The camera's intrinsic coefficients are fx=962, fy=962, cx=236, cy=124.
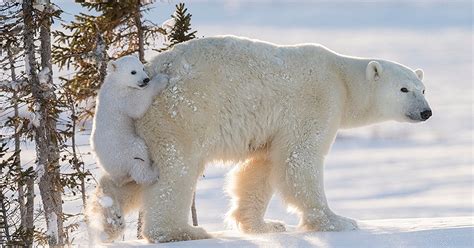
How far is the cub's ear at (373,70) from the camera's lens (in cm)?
1065

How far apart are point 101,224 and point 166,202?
2.29 feet

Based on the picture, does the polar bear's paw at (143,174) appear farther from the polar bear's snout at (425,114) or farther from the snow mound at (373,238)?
the polar bear's snout at (425,114)

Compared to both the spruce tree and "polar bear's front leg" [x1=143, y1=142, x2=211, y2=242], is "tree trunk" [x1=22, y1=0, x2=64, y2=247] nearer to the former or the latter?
the spruce tree

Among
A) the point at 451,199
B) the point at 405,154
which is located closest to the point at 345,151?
the point at 405,154

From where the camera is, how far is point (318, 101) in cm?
1023

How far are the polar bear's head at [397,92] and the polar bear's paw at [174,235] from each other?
107 inches

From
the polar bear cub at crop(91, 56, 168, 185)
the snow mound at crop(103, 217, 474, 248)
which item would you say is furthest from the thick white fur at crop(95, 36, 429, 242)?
the snow mound at crop(103, 217, 474, 248)

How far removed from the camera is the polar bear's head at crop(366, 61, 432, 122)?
10711 mm

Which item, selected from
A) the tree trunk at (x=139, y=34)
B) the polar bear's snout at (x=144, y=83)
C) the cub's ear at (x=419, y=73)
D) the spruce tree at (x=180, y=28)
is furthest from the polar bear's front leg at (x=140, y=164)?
the spruce tree at (x=180, y=28)

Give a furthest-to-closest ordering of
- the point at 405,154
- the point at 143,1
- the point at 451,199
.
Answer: the point at 405,154 < the point at 451,199 < the point at 143,1

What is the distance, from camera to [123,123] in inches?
374

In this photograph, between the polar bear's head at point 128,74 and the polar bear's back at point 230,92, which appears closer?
the polar bear's head at point 128,74

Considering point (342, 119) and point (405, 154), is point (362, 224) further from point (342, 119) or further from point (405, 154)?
point (405, 154)

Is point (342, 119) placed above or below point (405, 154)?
above
